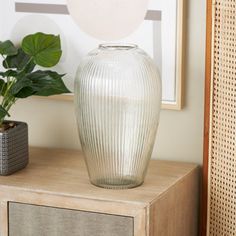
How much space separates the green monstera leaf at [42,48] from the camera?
2.24m

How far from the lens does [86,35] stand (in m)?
2.37

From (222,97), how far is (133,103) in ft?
0.94

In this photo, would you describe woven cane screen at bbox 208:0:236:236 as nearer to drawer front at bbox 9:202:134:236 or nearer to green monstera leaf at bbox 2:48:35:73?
drawer front at bbox 9:202:134:236

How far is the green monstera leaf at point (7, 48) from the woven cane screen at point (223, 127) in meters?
0.62

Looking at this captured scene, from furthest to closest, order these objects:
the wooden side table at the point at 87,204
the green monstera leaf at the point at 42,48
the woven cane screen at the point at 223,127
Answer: the green monstera leaf at the point at 42,48
the woven cane screen at the point at 223,127
the wooden side table at the point at 87,204

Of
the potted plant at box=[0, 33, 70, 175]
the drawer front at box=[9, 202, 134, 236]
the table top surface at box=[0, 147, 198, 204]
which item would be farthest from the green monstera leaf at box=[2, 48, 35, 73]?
the drawer front at box=[9, 202, 134, 236]

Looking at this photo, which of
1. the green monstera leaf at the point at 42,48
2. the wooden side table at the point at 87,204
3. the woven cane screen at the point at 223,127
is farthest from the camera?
the green monstera leaf at the point at 42,48

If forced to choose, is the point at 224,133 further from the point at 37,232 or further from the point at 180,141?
the point at 37,232

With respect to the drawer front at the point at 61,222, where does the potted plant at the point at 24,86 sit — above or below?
above

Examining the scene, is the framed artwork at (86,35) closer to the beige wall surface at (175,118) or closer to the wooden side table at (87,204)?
the beige wall surface at (175,118)

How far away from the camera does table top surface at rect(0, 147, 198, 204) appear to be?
2.02 m

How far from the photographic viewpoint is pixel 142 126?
2.06m

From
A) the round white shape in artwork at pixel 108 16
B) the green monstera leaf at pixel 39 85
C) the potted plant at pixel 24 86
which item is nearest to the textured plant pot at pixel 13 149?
the potted plant at pixel 24 86

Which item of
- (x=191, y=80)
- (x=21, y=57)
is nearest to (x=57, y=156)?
(x=21, y=57)
